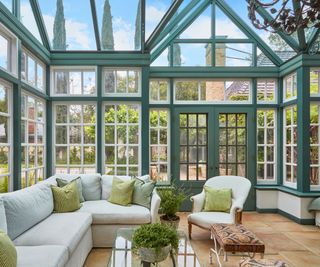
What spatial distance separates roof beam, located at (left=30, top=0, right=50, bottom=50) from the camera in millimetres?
4207

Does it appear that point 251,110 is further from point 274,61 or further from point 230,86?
point 274,61

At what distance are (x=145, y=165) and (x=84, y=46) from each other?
2.53 metres

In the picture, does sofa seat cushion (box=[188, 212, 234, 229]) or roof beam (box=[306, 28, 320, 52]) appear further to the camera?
roof beam (box=[306, 28, 320, 52])

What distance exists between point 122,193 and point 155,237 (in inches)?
72.9

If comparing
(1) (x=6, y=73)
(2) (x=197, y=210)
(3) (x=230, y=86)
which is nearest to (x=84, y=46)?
(1) (x=6, y=73)

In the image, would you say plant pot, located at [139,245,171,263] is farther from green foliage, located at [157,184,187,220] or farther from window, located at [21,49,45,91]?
window, located at [21,49,45,91]

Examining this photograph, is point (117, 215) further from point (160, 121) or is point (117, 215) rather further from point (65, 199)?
point (160, 121)

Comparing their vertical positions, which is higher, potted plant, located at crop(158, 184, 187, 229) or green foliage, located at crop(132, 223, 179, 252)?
green foliage, located at crop(132, 223, 179, 252)

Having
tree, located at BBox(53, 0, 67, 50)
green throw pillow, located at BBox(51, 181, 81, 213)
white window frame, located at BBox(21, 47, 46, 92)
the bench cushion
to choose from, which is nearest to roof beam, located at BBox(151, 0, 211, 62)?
tree, located at BBox(53, 0, 67, 50)

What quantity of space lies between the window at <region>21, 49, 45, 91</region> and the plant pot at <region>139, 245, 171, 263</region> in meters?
3.13

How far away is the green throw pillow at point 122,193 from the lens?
3.91 metres

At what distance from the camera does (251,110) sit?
5.52 metres

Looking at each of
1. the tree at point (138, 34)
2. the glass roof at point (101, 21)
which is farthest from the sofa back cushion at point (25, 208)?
the tree at point (138, 34)

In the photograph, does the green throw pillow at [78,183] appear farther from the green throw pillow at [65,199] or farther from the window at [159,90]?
the window at [159,90]
